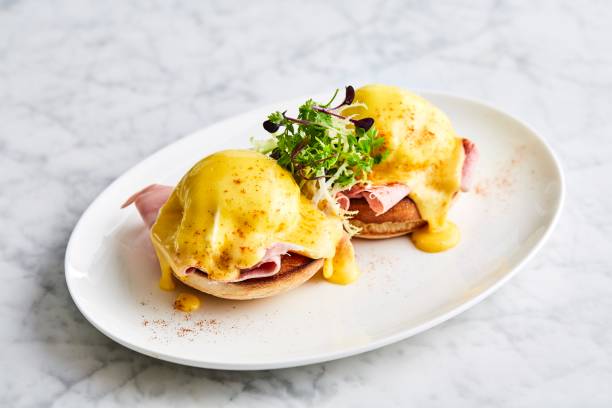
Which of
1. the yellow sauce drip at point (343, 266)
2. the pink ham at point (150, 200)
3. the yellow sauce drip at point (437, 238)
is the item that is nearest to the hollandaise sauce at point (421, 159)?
the yellow sauce drip at point (437, 238)

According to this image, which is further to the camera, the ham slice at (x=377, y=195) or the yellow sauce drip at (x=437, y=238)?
the yellow sauce drip at (x=437, y=238)

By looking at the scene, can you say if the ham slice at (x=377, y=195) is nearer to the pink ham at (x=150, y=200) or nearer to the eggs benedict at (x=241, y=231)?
the eggs benedict at (x=241, y=231)

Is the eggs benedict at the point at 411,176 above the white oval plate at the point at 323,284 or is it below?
above

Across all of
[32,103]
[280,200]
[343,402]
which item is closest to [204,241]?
[280,200]

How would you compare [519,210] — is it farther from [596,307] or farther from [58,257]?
[58,257]

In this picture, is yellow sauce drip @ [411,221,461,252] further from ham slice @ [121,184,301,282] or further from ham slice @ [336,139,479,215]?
ham slice @ [121,184,301,282]

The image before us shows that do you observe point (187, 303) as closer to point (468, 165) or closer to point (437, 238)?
point (437, 238)
